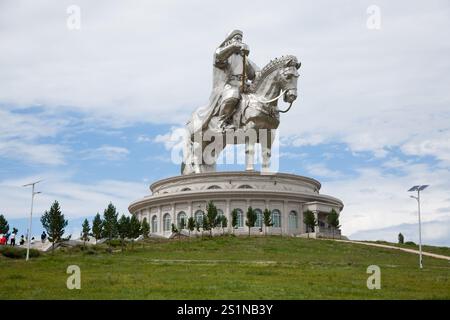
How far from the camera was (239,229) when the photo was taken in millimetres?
52969

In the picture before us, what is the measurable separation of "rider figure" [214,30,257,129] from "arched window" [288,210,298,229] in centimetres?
867

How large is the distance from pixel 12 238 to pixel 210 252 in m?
14.8

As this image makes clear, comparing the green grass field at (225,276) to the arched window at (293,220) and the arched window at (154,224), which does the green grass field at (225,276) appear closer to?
the arched window at (293,220)

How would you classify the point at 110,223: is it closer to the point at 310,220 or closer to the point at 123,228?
the point at 123,228

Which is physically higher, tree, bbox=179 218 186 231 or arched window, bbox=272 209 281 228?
arched window, bbox=272 209 281 228

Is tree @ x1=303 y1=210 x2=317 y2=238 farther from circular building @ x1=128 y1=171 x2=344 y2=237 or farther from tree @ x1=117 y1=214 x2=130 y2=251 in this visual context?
tree @ x1=117 y1=214 x2=130 y2=251

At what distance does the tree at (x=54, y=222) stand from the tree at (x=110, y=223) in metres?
5.23

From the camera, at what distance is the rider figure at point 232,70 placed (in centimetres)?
5325

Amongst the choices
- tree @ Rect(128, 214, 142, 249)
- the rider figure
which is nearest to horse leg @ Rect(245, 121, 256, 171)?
the rider figure

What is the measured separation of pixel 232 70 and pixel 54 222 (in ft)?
70.8

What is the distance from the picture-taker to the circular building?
176 ft
